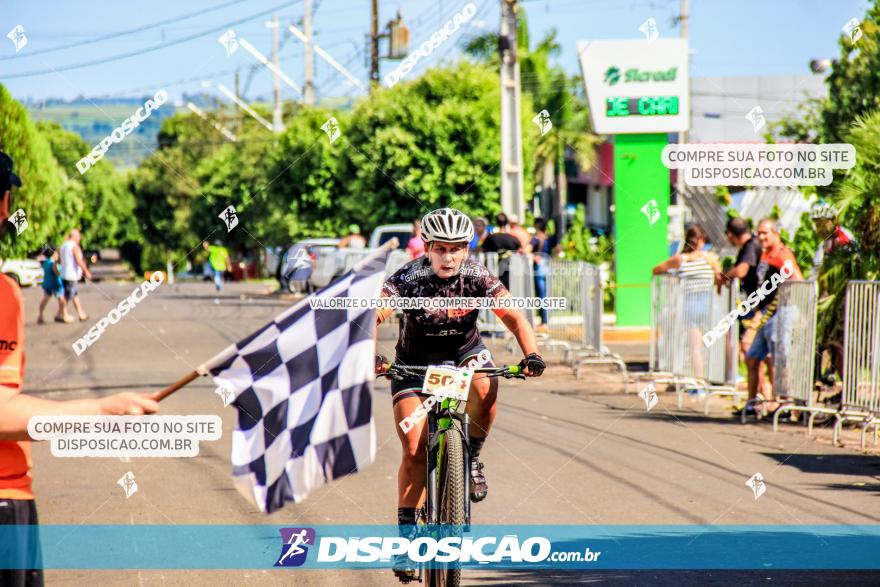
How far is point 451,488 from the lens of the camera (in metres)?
6.20

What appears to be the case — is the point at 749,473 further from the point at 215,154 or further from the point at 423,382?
the point at 215,154

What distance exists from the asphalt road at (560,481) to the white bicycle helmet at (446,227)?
1.85 metres

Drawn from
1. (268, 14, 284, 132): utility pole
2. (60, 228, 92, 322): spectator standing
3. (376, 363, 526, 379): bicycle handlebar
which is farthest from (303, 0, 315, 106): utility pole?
(376, 363, 526, 379): bicycle handlebar

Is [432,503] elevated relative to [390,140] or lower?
lower

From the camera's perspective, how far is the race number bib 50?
6383 mm

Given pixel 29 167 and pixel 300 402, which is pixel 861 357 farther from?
pixel 29 167

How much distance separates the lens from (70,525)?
8406 millimetres

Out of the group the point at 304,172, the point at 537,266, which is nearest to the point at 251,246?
the point at 304,172

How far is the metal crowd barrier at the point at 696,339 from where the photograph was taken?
14.7 m

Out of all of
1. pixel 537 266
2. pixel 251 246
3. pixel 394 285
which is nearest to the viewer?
pixel 394 285

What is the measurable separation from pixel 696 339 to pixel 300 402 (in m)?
10.4

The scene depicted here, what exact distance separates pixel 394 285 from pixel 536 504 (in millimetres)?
2704

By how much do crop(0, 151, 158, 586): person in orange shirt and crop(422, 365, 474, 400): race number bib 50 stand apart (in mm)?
2802

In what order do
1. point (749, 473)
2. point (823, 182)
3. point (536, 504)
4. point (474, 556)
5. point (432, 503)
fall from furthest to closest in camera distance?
1. point (823, 182)
2. point (749, 473)
3. point (536, 504)
4. point (474, 556)
5. point (432, 503)
